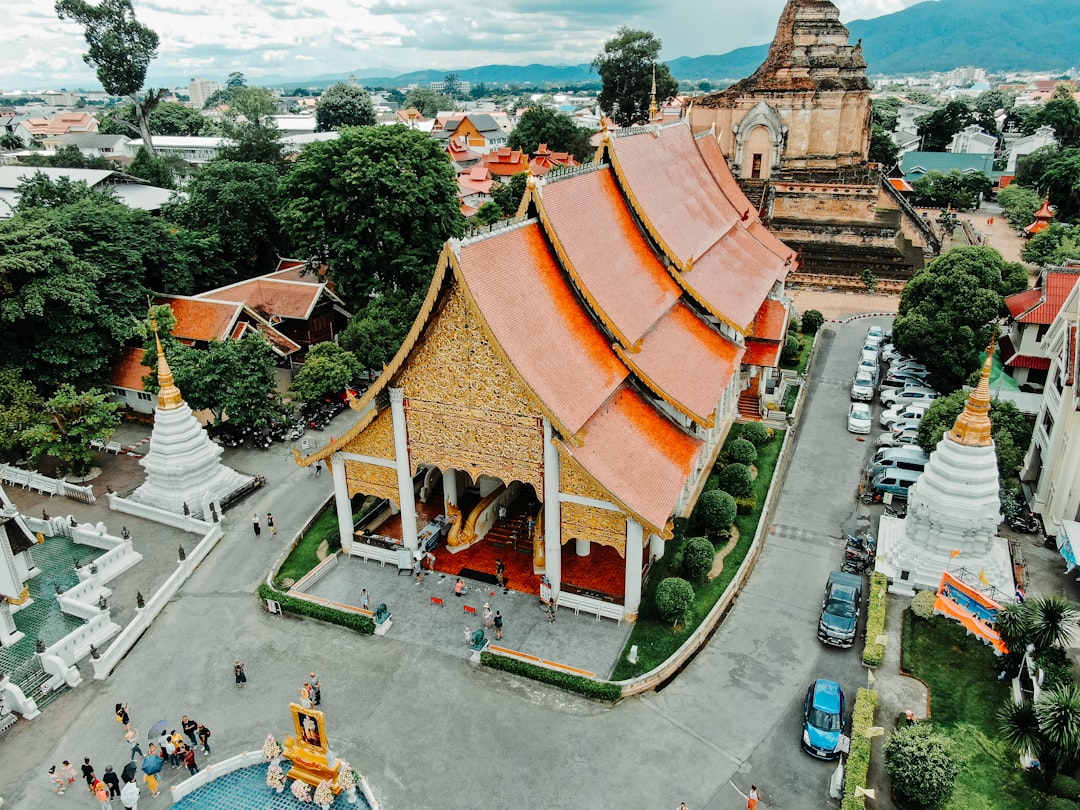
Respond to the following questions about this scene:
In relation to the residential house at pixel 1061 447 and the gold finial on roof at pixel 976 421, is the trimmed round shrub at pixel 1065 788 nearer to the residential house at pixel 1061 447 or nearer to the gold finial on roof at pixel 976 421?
the residential house at pixel 1061 447

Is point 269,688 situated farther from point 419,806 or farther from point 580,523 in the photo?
point 580,523

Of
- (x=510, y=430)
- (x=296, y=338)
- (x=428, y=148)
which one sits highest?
(x=428, y=148)

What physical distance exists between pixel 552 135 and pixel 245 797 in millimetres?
79329

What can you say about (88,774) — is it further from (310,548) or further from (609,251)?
(609,251)

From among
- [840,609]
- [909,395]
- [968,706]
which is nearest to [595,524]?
[840,609]

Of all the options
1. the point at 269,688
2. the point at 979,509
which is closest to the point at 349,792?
the point at 269,688

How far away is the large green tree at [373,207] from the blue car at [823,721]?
25947mm

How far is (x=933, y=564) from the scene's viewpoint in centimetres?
2058

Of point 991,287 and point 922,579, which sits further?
point 991,287

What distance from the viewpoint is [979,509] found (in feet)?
65.9

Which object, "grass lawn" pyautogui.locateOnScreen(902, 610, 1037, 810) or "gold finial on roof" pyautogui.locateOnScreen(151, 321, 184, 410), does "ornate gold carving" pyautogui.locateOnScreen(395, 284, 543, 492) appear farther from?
"grass lawn" pyautogui.locateOnScreen(902, 610, 1037, 810)

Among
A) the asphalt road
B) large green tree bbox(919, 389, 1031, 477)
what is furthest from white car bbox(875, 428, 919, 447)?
the asphalt road

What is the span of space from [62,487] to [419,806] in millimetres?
19608

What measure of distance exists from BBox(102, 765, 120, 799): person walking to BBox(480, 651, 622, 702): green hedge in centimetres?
779
